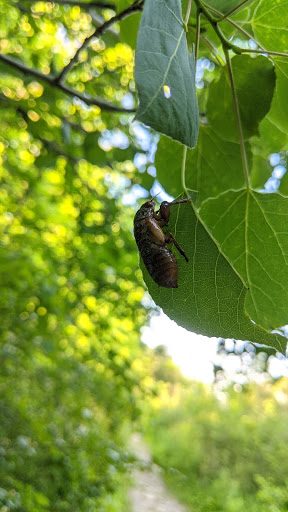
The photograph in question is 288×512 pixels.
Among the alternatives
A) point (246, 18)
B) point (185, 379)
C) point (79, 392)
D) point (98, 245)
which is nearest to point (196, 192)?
point (246, 18)

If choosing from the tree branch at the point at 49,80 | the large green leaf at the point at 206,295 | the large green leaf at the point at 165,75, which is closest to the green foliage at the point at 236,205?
the large green leaf at the point at 206,295

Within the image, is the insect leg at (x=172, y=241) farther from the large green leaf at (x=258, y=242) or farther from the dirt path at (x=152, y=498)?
the dirt path at (x=152, y=498)

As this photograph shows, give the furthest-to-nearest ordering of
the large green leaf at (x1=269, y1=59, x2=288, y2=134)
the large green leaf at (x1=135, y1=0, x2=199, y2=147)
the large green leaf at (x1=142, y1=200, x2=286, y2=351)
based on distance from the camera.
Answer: the large green leaf at (x1=269, y1=59, x2=288, y2=134), the large green leaf at (x1=142, y1=200, x2=286, y2=351), the large green leaf at (x1=135, y1=0, x2=199, y2=147)

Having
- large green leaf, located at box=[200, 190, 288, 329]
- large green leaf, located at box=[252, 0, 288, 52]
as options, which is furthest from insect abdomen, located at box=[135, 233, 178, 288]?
large green leaf, located at box=[252, 0, 288, 52]

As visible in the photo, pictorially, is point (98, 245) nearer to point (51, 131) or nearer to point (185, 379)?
point (51, 131)

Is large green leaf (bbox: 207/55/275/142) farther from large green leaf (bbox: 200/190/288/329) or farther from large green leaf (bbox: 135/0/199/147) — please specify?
large green leaf (bbox: 135/0/199/147)

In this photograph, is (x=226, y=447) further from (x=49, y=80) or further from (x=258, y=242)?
(x=258, y=242)
